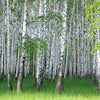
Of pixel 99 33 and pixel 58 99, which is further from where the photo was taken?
pixel 99 33

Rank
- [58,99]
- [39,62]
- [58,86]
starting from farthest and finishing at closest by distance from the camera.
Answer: [39,62] → [58,86] → [58,99]

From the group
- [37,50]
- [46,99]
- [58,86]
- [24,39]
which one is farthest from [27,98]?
Answer: [24,39]

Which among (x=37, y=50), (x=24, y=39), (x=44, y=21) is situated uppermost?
(x=44, y=21)

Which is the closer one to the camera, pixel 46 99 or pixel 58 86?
pixel 46 99

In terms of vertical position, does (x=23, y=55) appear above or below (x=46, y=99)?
above

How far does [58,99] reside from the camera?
25.6 feet

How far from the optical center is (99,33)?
1093cm

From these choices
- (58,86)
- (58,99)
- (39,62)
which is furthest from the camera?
(39,62)

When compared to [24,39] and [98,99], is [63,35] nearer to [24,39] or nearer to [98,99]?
[24,39]

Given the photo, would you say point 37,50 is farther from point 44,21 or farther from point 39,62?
point 44,21

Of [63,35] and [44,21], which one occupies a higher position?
[44,21]

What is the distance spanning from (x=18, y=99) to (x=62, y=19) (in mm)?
5030

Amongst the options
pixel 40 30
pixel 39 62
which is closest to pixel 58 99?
pixel 39 62

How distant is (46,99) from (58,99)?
1.70ft
